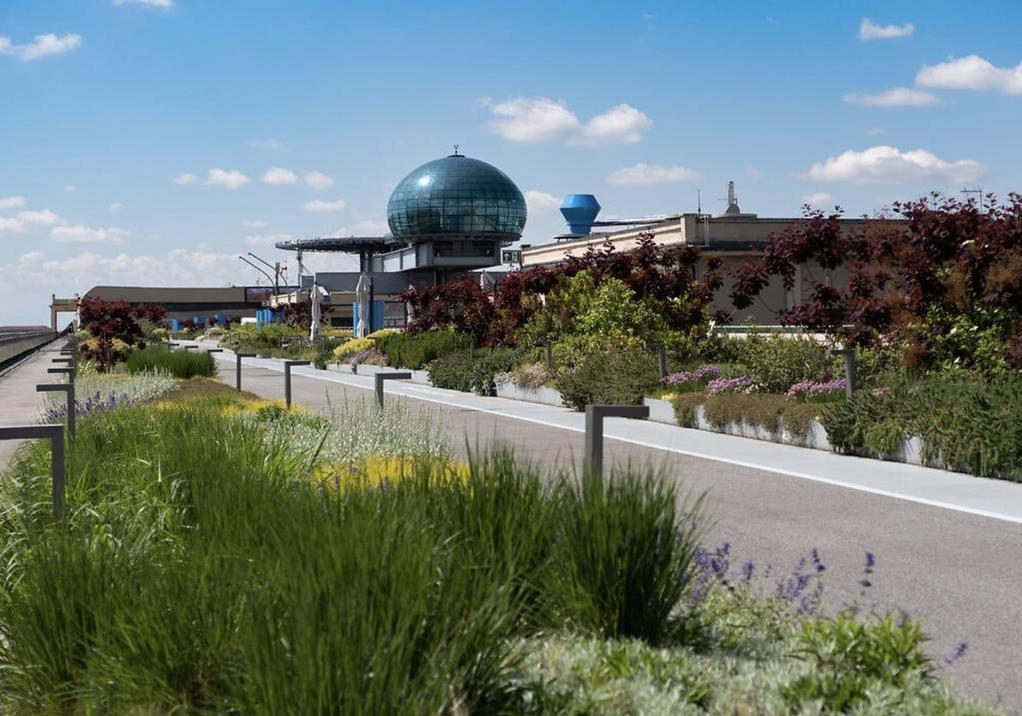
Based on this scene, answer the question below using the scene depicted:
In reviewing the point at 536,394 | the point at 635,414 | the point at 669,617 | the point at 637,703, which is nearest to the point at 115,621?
the point at 637,703

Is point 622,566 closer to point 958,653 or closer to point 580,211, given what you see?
point 958,653

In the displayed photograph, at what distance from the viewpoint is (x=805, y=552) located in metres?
8.95

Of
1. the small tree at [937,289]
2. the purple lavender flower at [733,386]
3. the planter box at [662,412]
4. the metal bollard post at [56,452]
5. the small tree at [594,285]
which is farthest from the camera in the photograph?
the small tree at [594,285]

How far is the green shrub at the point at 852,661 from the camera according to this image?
4.50m

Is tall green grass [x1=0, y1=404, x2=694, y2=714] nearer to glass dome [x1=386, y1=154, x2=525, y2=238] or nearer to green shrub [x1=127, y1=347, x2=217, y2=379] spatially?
green shrub [x1=127, y1=347, x2=217, y2=379]

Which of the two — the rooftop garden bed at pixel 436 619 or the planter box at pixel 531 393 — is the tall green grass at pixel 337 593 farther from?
the planter box at pixel 531 393

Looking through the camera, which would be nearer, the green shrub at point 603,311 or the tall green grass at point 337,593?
the tall green grass at point 337,593

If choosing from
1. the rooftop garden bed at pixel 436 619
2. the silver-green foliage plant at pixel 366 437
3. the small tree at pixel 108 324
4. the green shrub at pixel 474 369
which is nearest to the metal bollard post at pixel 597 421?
the rooftop garden bed at pixel 436 619

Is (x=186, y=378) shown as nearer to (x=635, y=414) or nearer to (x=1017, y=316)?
(x=1017, y=316)

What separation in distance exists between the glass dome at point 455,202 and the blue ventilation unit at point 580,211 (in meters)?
31.6

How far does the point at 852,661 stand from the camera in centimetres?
486

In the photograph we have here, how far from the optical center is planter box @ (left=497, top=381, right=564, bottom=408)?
25.6 m

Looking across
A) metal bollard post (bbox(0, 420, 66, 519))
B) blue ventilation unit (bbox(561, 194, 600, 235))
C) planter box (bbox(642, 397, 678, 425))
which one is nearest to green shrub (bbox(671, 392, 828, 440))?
planter box (bbox(642, 397, 678, 425))

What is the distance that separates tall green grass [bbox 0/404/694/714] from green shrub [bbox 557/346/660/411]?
50.4 ft
